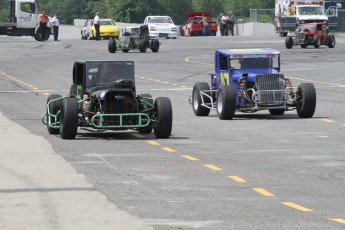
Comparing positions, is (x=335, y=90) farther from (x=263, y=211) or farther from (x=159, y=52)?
(x=159, y=52)

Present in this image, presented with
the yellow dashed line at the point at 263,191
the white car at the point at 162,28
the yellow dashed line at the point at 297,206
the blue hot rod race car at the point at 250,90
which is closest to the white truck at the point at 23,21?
the white car at the point at 162,28

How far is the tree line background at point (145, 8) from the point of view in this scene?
118 metres

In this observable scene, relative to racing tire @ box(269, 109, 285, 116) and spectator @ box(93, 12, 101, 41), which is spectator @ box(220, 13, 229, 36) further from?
racing tire @ box(269, 109, 285, 116)

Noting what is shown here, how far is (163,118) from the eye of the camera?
19516mm

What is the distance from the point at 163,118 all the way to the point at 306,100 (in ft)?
16.6

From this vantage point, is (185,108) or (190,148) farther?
(185,108)

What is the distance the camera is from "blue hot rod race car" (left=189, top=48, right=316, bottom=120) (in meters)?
23.7

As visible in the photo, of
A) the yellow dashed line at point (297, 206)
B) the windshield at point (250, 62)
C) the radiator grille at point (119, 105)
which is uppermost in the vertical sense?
the windshield at point (250, 62)

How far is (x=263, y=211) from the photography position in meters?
12.0

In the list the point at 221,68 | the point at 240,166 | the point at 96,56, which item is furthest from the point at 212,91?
the point at 96,56

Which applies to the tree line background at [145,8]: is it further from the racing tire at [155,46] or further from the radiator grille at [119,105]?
the radiator grille at [119,105]

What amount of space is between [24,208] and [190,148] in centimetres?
670

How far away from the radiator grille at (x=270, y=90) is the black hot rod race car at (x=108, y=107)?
377cm

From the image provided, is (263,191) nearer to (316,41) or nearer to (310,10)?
(316,41)
